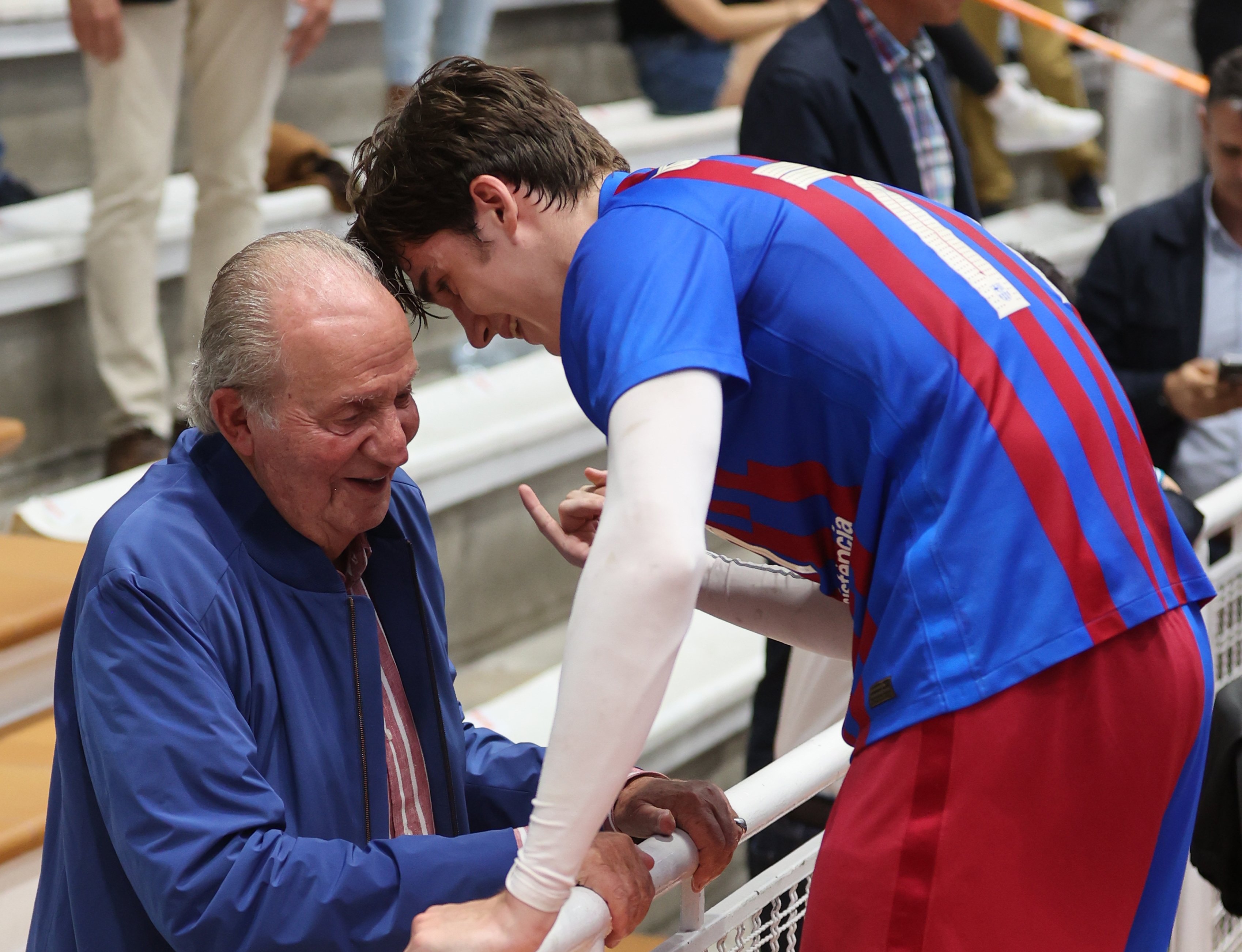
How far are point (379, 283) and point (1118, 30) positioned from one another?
3436 millimetres

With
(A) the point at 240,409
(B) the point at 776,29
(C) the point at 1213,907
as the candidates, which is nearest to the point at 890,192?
(A) the point at 240,409

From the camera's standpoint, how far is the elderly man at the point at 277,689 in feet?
3.34

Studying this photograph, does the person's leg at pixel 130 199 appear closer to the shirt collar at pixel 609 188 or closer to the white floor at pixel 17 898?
the white floor at pixel 17 898

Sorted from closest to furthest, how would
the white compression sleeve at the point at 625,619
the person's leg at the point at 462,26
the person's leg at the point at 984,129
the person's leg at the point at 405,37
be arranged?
the white compression sleeve at the point at 625,619
the person's leg at the point at 405,37
the person's leg at the point at 462,26
the person's leg at the point at 984,129

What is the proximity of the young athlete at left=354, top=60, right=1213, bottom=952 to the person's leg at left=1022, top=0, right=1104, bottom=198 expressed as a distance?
12.3ft

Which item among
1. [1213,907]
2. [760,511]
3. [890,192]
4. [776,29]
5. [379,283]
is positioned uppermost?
[890,192]

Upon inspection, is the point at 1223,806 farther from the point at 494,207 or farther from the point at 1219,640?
the point at 494,207

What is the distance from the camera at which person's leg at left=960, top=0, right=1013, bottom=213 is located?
4.34 metres

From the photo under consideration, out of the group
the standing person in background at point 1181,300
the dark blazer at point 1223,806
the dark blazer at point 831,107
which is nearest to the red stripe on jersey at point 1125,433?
the dark blazer at point 1223,806

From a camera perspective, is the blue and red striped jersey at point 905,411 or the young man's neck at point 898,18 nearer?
the blue and red striped jersey at point 905,411

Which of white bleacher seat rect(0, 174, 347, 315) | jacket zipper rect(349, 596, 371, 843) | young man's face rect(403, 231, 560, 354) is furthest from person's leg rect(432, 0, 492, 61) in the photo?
jacket zipper rect(349, 596, 371, 843)

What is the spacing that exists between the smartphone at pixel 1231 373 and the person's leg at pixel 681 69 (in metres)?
1.97

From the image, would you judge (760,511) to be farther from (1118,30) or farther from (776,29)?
(1118,30)

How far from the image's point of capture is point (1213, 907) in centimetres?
184
